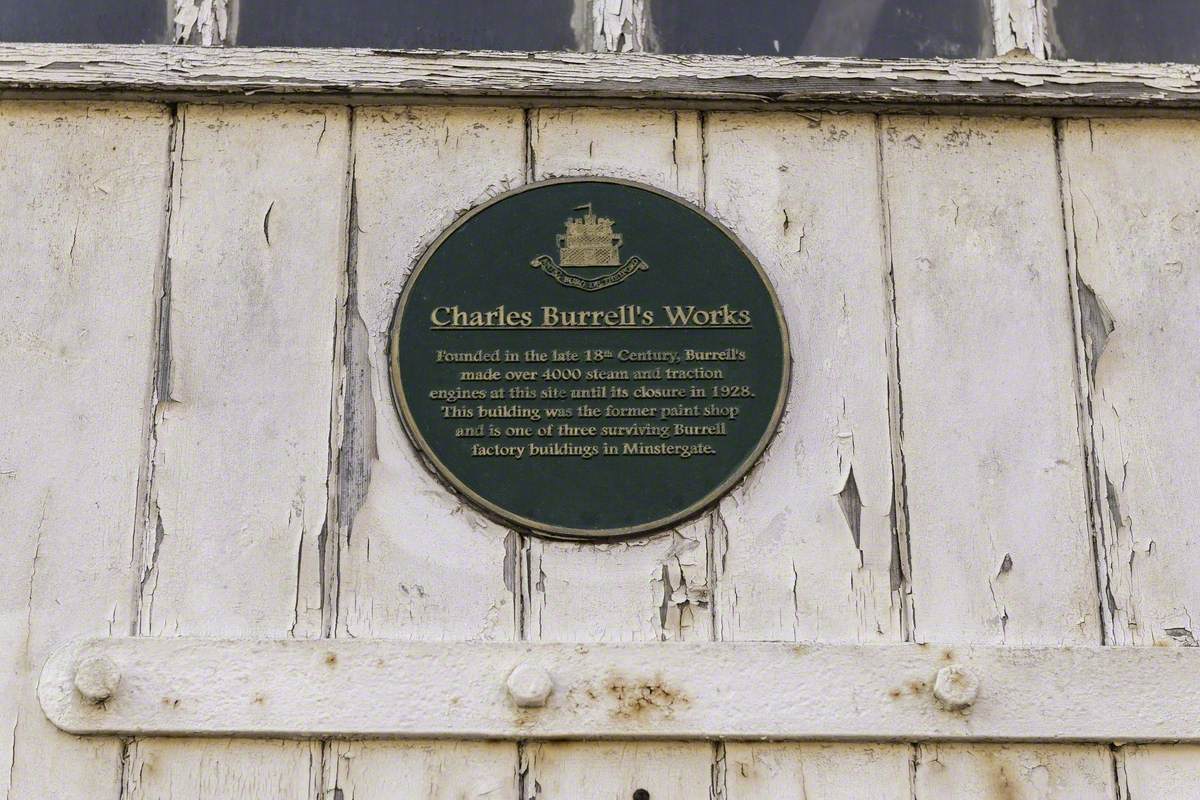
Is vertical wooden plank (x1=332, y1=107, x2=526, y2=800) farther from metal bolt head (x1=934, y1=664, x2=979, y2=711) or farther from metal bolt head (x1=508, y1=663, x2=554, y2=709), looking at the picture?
metal bolt head (x1=934, y1=664, x2=979, y2=711)

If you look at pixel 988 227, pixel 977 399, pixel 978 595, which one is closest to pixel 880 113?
pixel 988 227

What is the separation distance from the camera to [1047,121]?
3164mm

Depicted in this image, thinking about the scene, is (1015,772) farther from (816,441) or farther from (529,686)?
(529,686)

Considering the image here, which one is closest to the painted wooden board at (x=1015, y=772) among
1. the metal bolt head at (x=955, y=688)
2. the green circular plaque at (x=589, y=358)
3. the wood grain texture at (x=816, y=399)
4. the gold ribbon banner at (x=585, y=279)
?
the metal bolt head at (x=955, y=688)

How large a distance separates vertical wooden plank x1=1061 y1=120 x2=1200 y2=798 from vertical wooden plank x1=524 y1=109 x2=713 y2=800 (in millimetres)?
835

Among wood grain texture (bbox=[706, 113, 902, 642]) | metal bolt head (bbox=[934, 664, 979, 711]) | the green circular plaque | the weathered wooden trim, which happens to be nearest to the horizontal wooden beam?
metal bolt head (bbox=[934, 664, 979, 711])

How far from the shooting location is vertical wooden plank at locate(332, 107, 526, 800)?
8.80 feet

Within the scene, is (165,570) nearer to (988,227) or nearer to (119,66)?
(119,66)

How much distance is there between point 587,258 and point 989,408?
0.90 metres

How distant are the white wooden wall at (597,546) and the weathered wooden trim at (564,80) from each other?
5 centimetres

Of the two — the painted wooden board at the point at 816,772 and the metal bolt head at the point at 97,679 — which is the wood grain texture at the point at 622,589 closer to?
the painted wooden board at the point at 816,772

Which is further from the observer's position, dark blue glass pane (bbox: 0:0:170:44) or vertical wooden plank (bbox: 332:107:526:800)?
dark blue glass pane (bbox: 0:0:170:44)

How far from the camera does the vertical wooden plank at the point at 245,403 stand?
267 cm

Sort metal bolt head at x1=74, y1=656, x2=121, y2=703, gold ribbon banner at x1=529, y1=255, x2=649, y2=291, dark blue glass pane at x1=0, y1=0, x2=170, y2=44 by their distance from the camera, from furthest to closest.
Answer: dark blue glass pane at x1=0, y1=0, x2=170, y2=44, gold ribbon banner at x1=529, y1=255, x2=649, y2=291, metal bolt head at x1=74, y1=656, x2=121, y2=703
